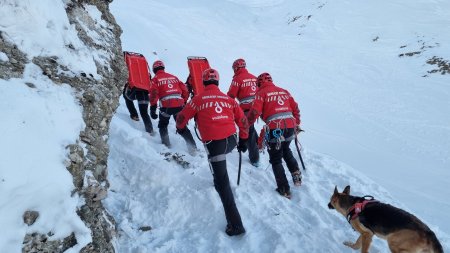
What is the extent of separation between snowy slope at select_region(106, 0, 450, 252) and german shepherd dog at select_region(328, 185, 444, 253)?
50 cm

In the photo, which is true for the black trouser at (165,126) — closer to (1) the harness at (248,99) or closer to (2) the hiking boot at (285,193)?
(1) the harness at (248,99)

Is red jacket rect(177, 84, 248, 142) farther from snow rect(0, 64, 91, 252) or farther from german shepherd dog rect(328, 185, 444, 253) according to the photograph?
german shepherd dog rect(328, 185, 444, 253)

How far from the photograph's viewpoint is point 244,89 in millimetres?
8086

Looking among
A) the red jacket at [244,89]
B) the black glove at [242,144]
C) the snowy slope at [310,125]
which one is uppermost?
the red jacket at [244,89]

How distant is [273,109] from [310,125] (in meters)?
7.35

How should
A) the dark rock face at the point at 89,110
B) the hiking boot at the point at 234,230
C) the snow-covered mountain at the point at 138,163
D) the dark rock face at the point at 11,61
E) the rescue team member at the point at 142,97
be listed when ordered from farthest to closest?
the rescue team member at the point at 142,97 → the hiking boot at the point at 234,230 → the dark rock face at the point at 11,61 → the dark rock face at the point at 89,110 → the snow-covered mountain at the point at 138,163

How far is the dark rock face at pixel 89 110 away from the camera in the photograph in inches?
157

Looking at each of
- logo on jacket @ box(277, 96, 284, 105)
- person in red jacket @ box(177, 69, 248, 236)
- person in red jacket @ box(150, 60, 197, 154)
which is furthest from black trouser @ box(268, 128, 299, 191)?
person in red jacket @ box(150, 60, 197, 154)

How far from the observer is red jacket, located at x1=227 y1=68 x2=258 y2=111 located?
26.5ft

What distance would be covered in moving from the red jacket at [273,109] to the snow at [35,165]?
348 centimetres

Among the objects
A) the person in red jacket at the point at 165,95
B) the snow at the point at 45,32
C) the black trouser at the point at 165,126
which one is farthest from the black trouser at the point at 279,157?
the snow at the point at 45,32

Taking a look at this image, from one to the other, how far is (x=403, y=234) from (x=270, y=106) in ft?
10.4

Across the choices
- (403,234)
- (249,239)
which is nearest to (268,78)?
(249,239)

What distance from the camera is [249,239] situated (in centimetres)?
544
